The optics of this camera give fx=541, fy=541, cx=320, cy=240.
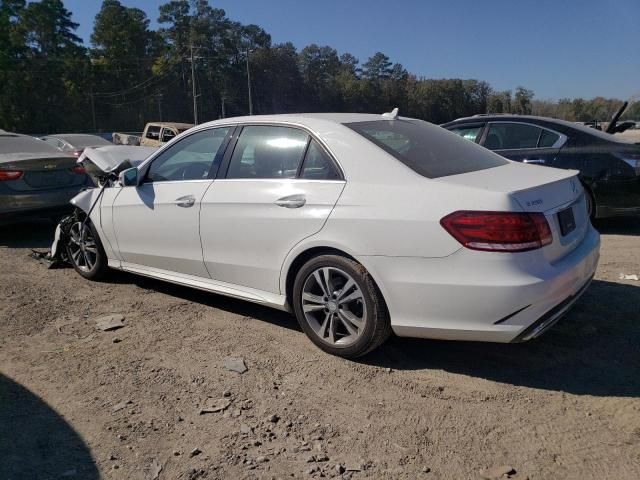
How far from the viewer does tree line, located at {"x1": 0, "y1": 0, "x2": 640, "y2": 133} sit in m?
66.9

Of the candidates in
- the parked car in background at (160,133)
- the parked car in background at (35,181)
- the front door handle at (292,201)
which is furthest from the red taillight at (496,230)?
the parked car in background at (160,133)

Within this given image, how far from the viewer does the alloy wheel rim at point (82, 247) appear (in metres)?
5.39

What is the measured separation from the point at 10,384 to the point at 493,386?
2.94 meters

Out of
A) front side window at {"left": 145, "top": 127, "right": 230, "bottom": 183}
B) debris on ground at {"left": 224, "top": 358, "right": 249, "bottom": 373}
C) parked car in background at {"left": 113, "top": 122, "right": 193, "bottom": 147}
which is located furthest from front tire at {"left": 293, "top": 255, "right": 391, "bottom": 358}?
parked car in background at {"left": 113, "top": 122, "right": 193, "bottom": 147}

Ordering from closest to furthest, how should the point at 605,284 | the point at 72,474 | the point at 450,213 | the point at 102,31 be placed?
the point at 72,474, the point at 450,213, the point at 605,284, the point at 102,31

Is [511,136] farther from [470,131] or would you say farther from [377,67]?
[377,67]

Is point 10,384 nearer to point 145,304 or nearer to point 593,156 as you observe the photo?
point 145,304

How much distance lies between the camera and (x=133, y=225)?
4785 millimetres

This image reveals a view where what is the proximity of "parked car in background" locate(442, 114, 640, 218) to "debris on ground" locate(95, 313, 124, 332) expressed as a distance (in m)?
5.33

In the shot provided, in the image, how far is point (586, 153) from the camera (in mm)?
6781

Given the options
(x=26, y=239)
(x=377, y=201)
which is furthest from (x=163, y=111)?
(x=377, y=201)

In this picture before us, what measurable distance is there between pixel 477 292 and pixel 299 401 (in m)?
1.17

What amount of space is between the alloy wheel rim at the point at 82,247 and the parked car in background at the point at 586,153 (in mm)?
5234

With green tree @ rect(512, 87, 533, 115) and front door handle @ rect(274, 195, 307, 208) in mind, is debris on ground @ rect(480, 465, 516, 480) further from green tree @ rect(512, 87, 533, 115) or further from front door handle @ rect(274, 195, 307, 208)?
green tree @ rect(512, 87, 533, 115)
